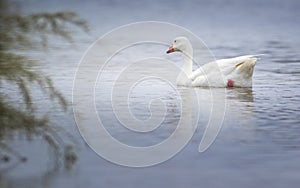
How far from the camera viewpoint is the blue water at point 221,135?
249 inches

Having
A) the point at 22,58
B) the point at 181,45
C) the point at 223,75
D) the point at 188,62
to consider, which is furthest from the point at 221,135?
the point at 181,45

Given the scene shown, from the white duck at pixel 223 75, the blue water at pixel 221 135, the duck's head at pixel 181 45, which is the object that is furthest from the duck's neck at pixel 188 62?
the blue water at pixel 221 135

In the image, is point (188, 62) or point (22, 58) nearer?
point (22, 58)

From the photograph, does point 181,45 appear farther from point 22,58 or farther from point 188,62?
point 22,58

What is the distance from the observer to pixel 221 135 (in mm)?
7598

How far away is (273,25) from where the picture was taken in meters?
16.4

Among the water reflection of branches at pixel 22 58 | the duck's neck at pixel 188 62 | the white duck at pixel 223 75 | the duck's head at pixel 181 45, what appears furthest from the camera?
the duck's head at pixel 181 45

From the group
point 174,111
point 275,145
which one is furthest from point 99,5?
point 275,145

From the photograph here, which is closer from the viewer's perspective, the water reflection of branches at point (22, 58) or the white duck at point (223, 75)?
the water reflection of branches at point (22, 58)

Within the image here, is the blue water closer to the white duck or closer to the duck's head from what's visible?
the white duck

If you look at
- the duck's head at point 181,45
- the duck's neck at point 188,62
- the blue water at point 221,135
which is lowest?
the blue water at point 221,135

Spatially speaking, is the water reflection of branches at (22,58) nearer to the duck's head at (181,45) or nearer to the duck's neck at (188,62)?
the duck's neck at (188,62)

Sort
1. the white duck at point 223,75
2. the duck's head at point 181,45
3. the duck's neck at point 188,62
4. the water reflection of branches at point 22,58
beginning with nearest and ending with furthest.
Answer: the water reflection of branches at point 22,58, the white duck at point 223,75, the duck's neck at point 188,62, the duck's head at point 181,45

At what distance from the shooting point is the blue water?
6.32 meters
